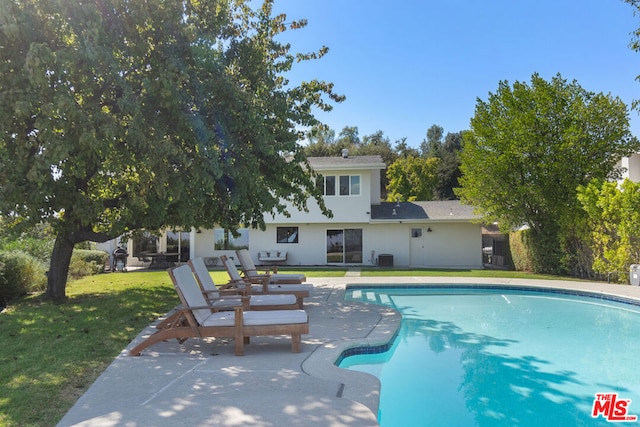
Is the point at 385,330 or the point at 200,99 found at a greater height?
the point at 200,99

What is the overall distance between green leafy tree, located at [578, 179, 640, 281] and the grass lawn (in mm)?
14862

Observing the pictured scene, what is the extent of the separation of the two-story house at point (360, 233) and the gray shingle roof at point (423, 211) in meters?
0.05

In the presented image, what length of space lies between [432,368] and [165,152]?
5.77 metres

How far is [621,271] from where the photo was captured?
15508mm

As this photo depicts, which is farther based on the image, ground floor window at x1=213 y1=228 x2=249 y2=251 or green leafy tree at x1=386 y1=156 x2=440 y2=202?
green leafy tree at x1=386 y1=156 x2=440 y2=202

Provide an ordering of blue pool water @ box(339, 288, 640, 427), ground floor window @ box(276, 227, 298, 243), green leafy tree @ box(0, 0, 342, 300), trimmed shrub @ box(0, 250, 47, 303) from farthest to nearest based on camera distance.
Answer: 1. ground floor window @ box(276, 227, 298, 243)
2. trimmed shrub @ box(0, 250, 47, 303)
3. green leafy tree @ box(0, 0, 342, 300)
4. blue pool water @ box(339, 288, 640, 427)

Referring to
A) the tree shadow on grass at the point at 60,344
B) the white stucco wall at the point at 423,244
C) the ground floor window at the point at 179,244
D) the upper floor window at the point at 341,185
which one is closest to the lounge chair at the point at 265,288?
the tree shadow on grass at the point at 60,344

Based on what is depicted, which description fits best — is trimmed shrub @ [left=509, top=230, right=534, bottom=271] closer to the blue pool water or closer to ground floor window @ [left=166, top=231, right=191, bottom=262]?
the blue pool water

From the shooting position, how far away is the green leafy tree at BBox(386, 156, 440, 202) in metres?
42.2

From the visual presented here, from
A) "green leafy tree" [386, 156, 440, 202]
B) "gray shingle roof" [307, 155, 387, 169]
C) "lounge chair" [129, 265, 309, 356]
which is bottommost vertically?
"lounge chair" [129, 265, 309, 356]

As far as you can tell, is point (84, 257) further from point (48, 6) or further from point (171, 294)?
→ point (48, 6)

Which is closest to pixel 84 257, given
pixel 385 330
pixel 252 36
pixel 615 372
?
pixel 252 36

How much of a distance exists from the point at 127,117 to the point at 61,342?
4232mm

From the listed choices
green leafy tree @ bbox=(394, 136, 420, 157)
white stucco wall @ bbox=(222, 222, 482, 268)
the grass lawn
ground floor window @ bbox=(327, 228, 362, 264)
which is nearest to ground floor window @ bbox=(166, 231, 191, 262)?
white stucco wall @ bbox=(222, 222, 482, 268)
